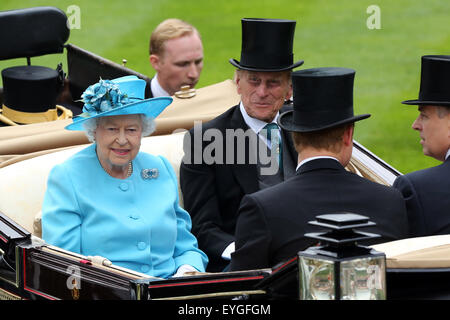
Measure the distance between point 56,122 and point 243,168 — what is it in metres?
1.34

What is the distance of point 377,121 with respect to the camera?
11.1 m

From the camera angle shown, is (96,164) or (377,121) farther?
(377,121)

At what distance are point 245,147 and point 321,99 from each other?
1.15 metres

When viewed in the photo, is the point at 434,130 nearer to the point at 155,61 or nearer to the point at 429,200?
the point at 429,200

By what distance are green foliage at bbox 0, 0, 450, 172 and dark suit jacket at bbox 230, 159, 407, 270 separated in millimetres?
7050

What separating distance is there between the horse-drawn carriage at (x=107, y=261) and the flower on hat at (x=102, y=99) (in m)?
0.58

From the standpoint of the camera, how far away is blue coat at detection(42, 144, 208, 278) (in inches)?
173

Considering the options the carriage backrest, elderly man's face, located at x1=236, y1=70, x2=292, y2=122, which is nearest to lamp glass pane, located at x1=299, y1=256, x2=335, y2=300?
elderly man's face, located at x1=236, y1=70, x2=292, y2=122

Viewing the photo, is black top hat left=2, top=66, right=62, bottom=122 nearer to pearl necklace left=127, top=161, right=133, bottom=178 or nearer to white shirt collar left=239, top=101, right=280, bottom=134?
white shirt collar left=239, top=101, right=280, bottom=134

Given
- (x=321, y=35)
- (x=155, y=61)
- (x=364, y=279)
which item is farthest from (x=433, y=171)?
(x=321, y=35)

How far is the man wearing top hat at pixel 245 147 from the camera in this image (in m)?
4.95

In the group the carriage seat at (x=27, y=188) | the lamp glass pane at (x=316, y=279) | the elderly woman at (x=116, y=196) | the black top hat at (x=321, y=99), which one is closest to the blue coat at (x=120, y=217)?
the elderly woman at (x=116, y=196)
